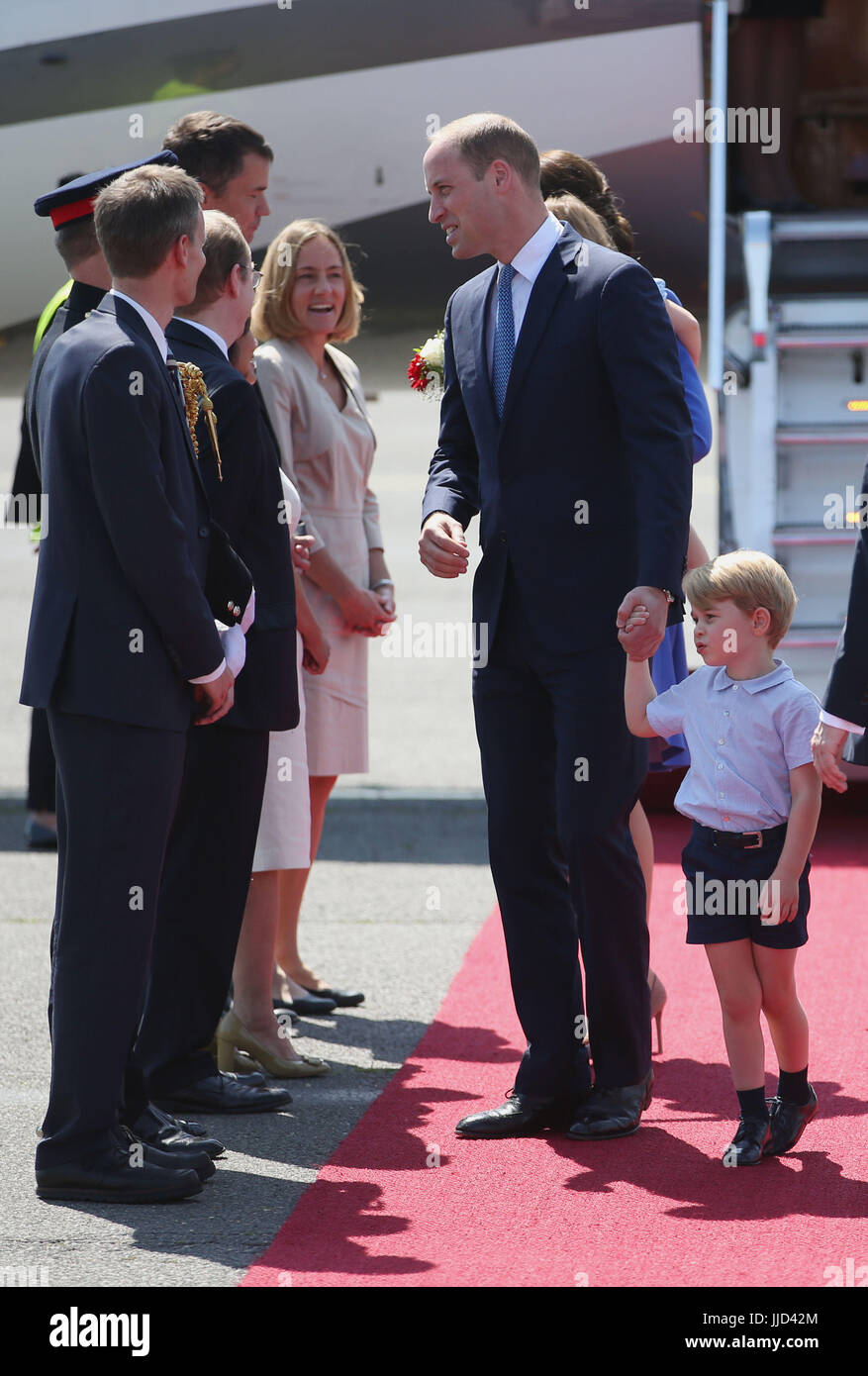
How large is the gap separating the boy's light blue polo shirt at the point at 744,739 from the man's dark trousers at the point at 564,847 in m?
0.16

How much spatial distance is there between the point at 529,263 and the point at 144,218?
789 millimetres

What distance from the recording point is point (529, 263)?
3.45m

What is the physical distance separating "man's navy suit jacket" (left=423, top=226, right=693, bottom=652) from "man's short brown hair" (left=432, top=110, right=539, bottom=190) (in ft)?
0.67

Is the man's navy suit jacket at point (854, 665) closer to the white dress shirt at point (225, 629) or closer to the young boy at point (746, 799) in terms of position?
the young boy at point (746, 799)

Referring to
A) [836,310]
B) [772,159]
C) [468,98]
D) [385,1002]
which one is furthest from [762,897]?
[772,159]

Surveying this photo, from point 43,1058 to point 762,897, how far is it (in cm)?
181

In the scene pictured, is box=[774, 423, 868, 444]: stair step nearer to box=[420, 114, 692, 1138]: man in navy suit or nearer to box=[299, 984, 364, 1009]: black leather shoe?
box=[299, 984, 364, 1009]: black leather shoe

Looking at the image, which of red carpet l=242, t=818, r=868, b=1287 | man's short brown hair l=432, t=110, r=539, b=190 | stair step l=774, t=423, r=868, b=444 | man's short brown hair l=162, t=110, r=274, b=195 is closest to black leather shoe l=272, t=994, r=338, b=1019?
red carpet l=242, t=818, r=868, b=1287

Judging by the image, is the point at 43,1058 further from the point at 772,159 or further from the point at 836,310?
the point at 772,159

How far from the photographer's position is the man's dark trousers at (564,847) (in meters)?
3.39

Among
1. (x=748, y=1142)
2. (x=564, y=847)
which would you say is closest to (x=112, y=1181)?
(x=564, y=847)

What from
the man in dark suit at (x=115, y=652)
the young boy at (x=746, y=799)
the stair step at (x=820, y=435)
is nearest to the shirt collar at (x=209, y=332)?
the man in dark suit at (x=115, y=652)

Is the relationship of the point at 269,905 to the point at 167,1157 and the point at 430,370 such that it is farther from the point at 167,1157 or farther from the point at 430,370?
the point at 430,370
